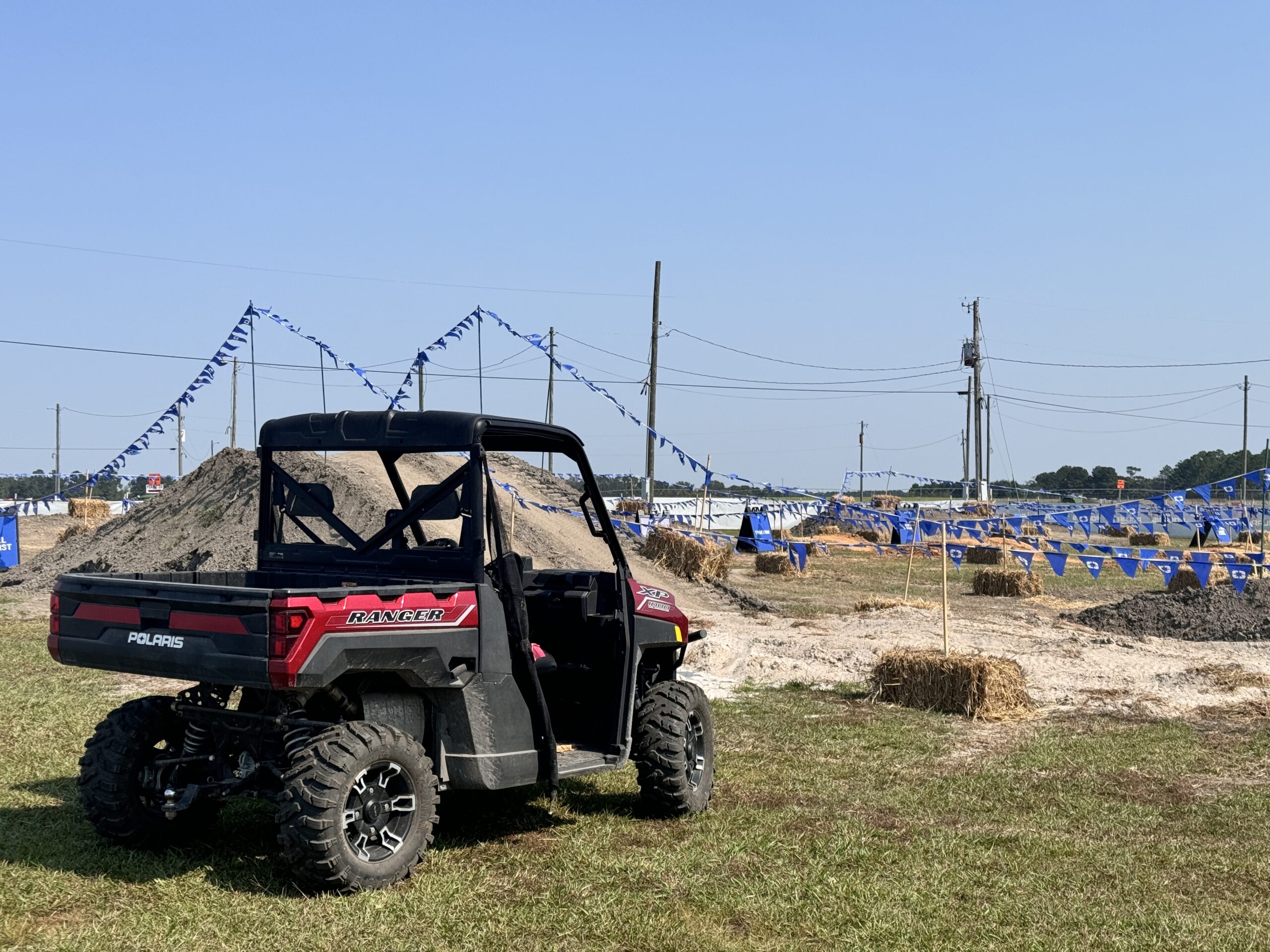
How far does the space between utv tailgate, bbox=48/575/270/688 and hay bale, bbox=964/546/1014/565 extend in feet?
102

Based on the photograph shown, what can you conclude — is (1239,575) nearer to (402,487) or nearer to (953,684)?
(953,684)

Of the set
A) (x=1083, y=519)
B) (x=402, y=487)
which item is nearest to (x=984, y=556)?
(x=1083, y=519)

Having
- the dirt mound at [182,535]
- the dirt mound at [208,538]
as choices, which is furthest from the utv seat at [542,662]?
the dirt mound at [208,538]

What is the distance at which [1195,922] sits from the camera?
19.1 ft

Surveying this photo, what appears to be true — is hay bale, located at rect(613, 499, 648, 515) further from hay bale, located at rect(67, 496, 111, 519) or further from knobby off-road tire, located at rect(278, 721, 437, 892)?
knobby off-road tire, located at rect(278, 721, 437, 892)

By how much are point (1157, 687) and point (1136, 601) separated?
794 centimetres

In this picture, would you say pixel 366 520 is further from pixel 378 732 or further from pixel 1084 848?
pixel 1084 848

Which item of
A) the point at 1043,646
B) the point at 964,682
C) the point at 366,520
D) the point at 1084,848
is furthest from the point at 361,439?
the point at 1043,646

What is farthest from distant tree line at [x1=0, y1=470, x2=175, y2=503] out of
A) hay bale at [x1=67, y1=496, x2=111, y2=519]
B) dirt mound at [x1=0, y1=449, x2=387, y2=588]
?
dirt mound at [x1=0, y1=449, x2=387, y2=588]

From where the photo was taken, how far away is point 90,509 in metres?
42.7

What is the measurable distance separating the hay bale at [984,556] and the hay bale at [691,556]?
A: 11.3 metres

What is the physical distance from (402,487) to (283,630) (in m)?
2.07

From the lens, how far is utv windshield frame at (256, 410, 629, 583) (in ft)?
21.6

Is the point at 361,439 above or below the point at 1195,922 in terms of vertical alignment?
above
